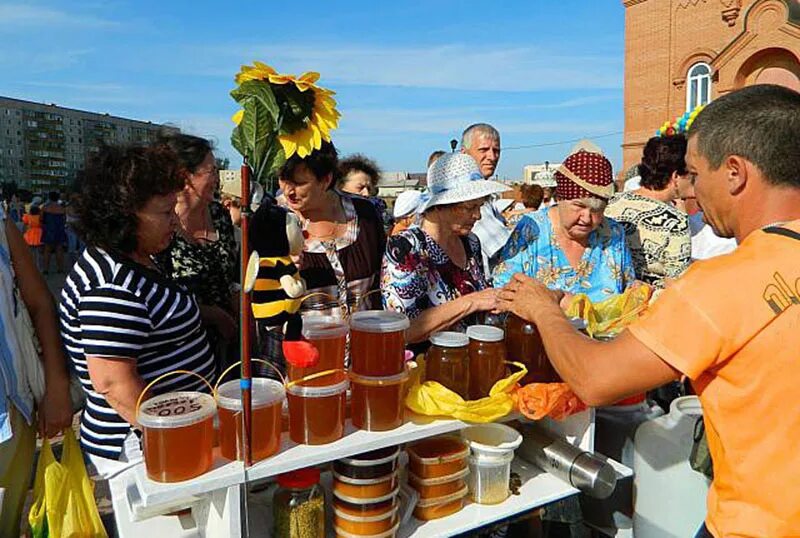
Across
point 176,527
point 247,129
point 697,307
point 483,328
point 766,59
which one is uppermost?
point 766,59

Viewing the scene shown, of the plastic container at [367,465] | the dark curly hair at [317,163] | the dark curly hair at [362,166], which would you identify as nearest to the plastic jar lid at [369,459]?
the plastic container at [367,465]

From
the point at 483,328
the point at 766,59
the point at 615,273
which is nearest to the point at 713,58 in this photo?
the point at 766,59

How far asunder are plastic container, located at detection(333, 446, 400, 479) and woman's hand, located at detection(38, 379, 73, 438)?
0.91 m

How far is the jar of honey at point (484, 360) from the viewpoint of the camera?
1.59m

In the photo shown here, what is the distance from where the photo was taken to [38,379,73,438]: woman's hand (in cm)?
175

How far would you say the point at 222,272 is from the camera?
2.52 metres

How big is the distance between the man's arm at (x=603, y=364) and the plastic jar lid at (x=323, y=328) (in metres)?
0.50

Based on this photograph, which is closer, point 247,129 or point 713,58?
point 247,129

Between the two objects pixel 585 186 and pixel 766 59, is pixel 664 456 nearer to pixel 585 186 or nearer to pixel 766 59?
pixel 585 186

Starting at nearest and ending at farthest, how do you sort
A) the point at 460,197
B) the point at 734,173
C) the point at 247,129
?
1. the point at 734,173
2. the point at 247,129
3. the point at 460,197

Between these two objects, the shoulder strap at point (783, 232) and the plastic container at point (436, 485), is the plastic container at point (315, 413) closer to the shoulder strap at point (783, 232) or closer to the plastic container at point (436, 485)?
the plastic container at point (436, 485)

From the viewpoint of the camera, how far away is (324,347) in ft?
4.57

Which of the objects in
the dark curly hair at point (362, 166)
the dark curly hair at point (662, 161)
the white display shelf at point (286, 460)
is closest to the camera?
the white display shelf at point (286, 460)

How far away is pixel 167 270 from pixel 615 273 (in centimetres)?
187
